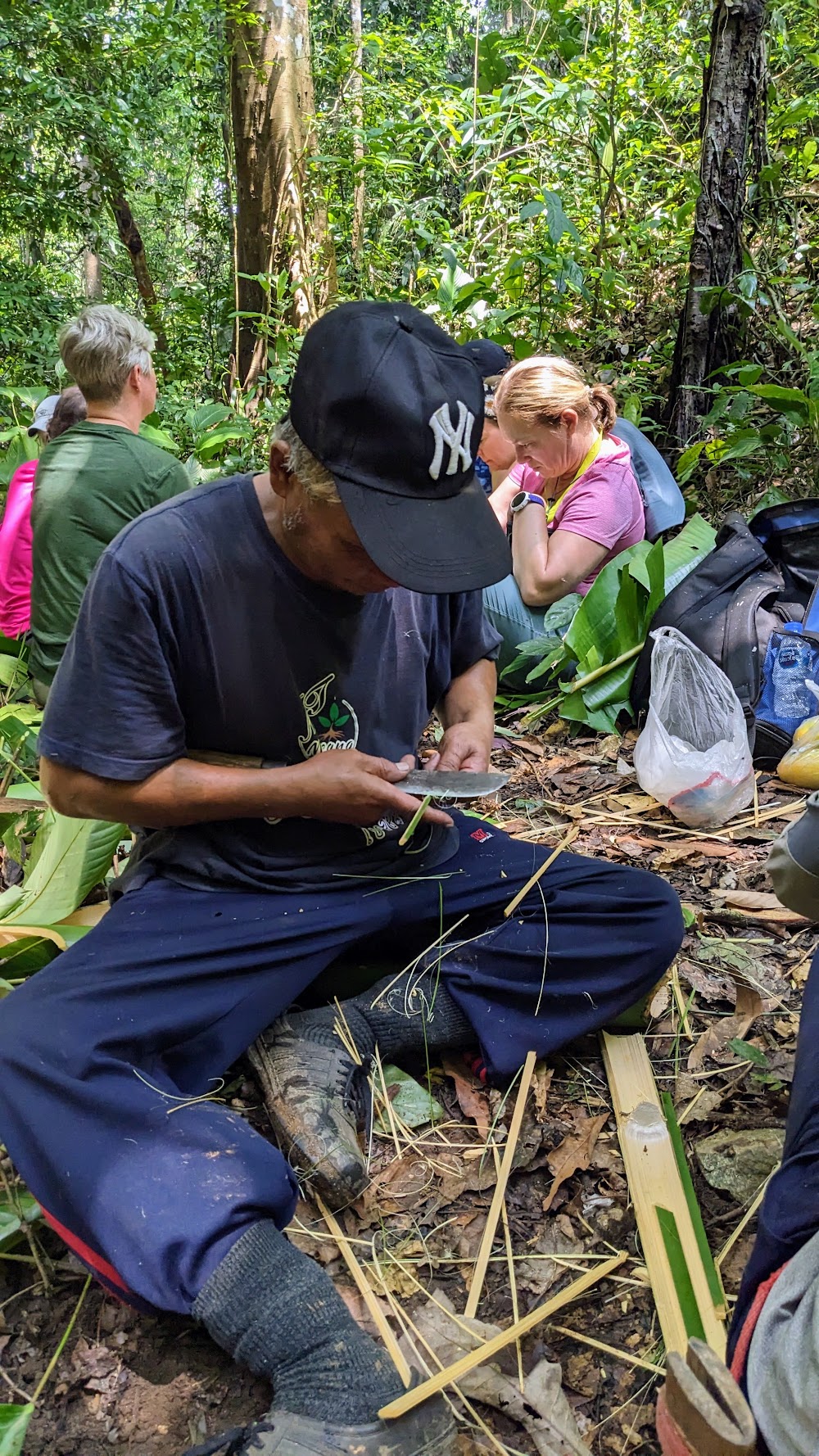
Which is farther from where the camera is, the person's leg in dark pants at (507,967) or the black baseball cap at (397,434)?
the person's leg in dark pants at (507,967)

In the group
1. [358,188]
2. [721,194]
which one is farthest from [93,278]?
[721,194]

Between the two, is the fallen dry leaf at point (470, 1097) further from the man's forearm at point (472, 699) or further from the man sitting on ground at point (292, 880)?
the man's forearm at point (472, 699)

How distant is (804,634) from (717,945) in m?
1.21

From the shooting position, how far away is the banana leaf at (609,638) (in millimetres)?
3396

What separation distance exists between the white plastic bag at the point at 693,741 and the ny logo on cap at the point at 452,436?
5.12 ft

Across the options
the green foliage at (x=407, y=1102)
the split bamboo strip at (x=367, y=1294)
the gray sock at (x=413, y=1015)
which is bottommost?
the green foliage at (x=407, y=1102)

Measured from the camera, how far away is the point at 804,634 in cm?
307

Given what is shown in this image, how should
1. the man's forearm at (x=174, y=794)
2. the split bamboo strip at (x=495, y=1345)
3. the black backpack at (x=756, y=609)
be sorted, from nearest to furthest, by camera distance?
1. the split bamboo strip at (x=495, y=1345)
2. the man's forearm at (x=174, y=794)
3. the black backpack at (x=756, y=609)

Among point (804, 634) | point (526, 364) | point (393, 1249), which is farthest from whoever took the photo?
point (526, 364)

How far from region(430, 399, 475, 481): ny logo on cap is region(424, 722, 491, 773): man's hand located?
2.12ft

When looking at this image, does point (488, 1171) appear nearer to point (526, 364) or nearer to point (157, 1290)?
point (157, 1290)

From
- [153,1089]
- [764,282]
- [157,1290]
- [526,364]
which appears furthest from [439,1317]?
[764,282]

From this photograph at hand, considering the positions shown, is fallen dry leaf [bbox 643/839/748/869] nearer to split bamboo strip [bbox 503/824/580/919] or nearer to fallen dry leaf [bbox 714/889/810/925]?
fallen dry leaf [bbox 714/889/810/925]

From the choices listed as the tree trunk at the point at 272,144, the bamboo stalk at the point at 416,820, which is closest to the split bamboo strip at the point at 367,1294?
the bamboo stalk at the point at 416,820
